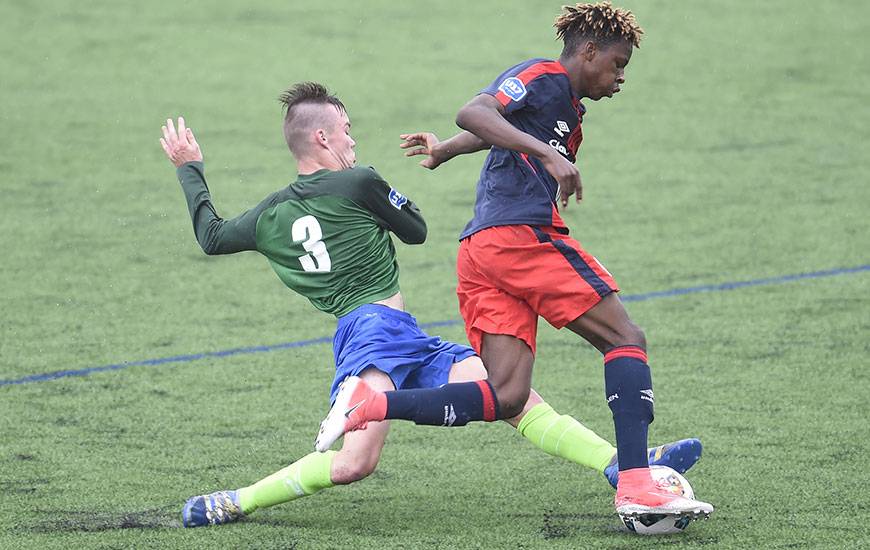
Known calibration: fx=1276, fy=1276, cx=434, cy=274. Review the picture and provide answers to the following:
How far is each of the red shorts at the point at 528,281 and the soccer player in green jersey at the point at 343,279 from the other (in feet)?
0.73

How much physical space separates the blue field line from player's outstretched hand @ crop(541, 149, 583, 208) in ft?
10.5

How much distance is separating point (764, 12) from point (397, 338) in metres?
10.5

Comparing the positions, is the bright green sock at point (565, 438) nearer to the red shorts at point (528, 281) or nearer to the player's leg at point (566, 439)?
the player's leg at point (566, 439)

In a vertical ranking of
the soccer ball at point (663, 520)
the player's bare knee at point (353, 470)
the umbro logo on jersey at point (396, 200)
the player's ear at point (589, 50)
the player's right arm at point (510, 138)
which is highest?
the player's ear at point (589, 50)

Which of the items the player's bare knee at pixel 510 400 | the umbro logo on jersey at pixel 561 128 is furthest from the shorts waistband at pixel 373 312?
the umbro logo on jersey at pixel 561 128

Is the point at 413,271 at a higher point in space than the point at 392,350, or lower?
higher

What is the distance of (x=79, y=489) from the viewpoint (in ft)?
14.6

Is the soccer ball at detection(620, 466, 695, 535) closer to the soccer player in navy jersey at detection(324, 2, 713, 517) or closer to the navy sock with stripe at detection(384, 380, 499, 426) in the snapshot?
the soccer player in navy jersey at detection(324, 2, 713, 517)

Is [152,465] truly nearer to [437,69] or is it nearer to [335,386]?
[335,386]

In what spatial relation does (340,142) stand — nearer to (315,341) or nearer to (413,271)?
(315,341)

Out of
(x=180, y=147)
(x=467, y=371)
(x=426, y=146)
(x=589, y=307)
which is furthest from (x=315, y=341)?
(x=589, y=307)

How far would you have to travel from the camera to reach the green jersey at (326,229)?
406 cm

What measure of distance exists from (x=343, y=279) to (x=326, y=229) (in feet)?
0.59

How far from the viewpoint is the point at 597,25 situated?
397cm
